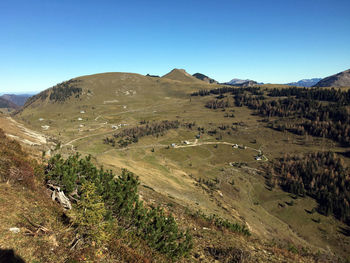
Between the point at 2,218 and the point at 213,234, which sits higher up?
the point at 2,218

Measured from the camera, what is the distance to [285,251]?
25969mm

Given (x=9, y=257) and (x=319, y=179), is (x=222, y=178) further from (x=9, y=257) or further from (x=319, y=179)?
(x=9, y=257)

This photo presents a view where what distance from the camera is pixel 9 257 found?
10.5m

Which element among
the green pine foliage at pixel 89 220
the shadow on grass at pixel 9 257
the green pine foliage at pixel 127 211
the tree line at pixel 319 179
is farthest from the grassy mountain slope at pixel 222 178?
the shadow on grass at pixel 9 257

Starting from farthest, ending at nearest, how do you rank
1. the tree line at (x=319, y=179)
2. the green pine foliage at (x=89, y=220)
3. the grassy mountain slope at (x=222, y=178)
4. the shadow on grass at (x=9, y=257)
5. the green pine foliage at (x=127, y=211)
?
the tree line at (x=319, y=179) → the grassy mountain slope at (x=222, y=178) → the green pine foliage at (x=127, y=211) → the green pine foliage at (x=89, y=220) → the shadow on grass at (x=9, y=257)

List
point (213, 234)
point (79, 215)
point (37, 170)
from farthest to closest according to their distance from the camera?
point (213, 234) → point (37, 170) → point (79, 215)

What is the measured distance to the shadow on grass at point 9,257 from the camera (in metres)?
10.4

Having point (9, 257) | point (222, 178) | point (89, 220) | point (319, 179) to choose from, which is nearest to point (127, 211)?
point (89, 220)

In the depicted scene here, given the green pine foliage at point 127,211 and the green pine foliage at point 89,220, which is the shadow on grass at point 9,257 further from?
the green pine foliage at point 127,211

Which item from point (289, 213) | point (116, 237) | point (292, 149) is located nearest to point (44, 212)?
point (116, 237)

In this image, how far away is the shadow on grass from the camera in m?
10.4

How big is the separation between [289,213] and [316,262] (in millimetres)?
97476

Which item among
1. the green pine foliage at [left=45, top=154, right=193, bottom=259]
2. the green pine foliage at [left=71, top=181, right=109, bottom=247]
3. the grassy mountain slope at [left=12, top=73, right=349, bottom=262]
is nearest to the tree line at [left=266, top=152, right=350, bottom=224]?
the grassy mountain slope at [left=12, top=73, right=349, bottom=262]

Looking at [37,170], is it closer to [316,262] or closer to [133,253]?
[133,253]
